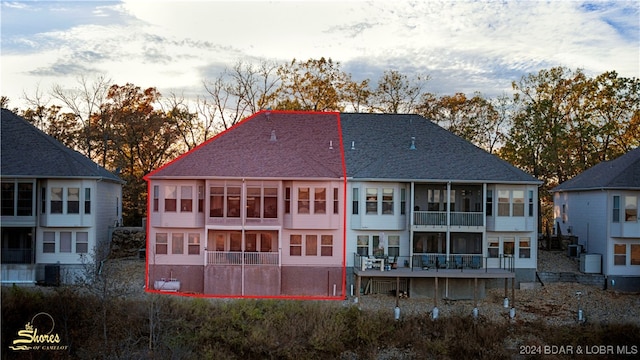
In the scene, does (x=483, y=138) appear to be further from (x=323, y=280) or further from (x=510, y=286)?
(x=323, y=280)

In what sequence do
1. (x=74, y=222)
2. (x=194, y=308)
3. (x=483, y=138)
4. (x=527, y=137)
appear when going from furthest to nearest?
1. (x=483, y=138)
2. (x=527, y=137)
3. (x=74, y=222)
4. (x=194, y=308)

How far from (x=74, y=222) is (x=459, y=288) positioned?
18.5 m

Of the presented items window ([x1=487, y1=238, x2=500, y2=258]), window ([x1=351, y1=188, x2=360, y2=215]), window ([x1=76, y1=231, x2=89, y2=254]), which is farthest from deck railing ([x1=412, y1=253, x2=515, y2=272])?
window ([x1=76, y1=231, x2=89, y2=254])

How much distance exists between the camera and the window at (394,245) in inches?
1270

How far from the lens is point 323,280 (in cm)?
3167

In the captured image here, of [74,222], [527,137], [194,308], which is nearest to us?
[194,308]

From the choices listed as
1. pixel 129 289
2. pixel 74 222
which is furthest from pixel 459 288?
pixel 74 222

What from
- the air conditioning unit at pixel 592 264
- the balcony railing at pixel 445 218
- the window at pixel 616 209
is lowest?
the air conditioning unit at pixel 592 264

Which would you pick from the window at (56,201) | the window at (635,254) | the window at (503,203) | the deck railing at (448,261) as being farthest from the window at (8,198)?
the window at (635,254)

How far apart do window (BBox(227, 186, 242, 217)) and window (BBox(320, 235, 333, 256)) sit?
411 centimetres

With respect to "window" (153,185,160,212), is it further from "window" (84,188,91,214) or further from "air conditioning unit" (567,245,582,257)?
"air conditioning unit" (567,245,582,257)

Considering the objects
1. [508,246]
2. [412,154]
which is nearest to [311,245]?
[412,154]

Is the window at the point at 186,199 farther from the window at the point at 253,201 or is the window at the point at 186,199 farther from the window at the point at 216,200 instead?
the window at the point at 253,201

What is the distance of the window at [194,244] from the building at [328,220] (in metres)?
0.07
